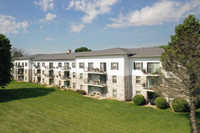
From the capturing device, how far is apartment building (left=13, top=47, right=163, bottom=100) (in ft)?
87.0

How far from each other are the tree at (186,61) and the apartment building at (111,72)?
7.81 metres

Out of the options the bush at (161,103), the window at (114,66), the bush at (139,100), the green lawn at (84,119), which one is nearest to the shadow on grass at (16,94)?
the green lawn at (84,119)

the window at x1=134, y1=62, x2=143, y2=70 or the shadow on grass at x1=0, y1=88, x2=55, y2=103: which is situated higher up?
the window at x1=134, y1=62, x2=143, y2=70

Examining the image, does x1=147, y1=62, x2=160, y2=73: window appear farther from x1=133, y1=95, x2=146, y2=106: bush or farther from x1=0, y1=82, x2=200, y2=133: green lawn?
x1=0, y1=82, x2=200, y2=133: green lawn

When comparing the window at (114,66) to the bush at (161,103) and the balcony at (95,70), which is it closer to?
the balcony at (95,70)

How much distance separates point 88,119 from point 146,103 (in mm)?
13173

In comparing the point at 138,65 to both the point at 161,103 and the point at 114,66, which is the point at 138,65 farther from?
the point at 161,103

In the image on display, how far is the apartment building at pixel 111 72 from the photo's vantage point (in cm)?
2652

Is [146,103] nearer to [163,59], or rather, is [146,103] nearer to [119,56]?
[119,56]

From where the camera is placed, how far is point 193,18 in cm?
1528

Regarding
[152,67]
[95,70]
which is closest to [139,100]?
[152,67]

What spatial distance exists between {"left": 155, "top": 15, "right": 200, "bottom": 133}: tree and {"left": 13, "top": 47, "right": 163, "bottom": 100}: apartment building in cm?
781

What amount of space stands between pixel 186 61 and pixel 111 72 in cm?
1677

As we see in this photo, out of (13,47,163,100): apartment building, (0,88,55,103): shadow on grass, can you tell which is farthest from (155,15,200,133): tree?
(0,88,55,103): shadow on grass
